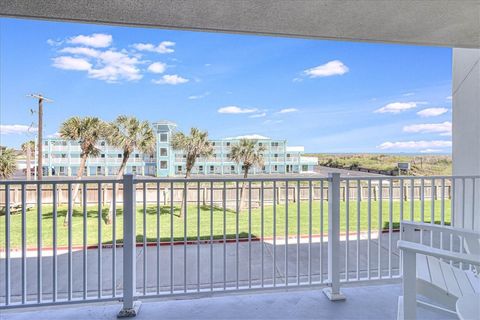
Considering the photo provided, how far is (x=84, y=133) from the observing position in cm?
1271

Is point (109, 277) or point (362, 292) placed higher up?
point (362, 292)

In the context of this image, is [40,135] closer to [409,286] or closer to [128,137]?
[128,137]

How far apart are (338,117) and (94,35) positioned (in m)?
14.7

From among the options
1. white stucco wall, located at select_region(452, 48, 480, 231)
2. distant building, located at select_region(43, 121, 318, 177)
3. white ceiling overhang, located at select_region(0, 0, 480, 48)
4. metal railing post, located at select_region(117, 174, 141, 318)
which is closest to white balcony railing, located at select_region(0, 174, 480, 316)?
metal railing post, located at select_region(117, 174, 141, 318)

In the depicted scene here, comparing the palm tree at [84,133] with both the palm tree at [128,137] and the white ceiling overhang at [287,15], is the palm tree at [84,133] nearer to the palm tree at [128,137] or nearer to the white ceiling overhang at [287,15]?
the palm tree at [128,137]

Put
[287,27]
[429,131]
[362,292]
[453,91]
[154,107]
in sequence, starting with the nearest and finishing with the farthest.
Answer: [287,27]
[362,292]
[453,91]
[429,131]
[154,107]

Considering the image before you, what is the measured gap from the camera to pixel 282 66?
18.3 meters

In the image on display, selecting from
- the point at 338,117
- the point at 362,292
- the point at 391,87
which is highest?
the point at 391,87

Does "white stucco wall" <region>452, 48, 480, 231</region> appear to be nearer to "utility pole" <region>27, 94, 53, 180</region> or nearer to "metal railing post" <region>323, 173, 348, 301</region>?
"metal railing post" <region>323, 173, 348, 301</region>

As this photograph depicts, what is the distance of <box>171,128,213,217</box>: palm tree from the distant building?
284 mm

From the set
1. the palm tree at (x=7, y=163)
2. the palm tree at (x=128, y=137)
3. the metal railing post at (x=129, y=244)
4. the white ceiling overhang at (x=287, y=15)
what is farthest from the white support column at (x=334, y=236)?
the palm tree at (x=7, y=163)

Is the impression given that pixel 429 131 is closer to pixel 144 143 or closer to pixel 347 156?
pixel 347 156

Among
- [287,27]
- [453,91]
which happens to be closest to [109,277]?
[287,27]

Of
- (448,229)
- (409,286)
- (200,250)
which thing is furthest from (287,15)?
(200,250)
